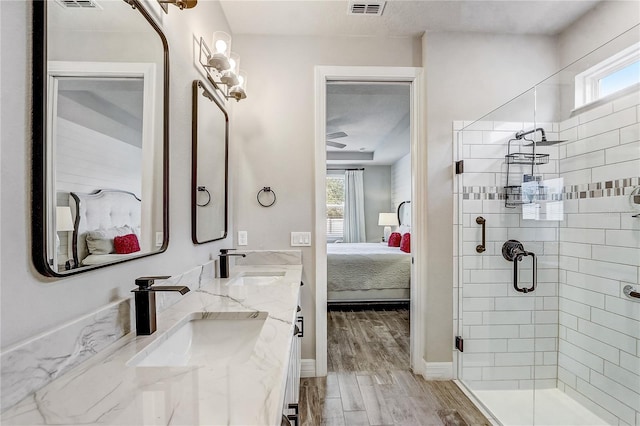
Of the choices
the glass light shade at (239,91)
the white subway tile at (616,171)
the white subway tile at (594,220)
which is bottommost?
the white subway tile at (594,220)

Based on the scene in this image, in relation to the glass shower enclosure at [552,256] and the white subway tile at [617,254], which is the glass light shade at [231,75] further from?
the white subway tile at [617,254]

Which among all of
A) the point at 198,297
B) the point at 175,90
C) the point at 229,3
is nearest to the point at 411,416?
the point at 198,297

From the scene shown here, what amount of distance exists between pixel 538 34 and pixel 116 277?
10.4ft

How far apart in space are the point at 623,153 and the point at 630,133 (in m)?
0.11

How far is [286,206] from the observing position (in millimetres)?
2406

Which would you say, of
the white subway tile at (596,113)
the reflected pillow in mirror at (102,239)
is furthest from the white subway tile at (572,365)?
the reflected pillow in mirror at (102,239)

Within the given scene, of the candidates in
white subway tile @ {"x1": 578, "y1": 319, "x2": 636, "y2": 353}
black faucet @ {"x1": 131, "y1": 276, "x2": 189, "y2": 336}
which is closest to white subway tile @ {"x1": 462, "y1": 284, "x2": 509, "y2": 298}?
white subway tile @ {"x1": 578, "y1": 319, "x2": 636, "y2": 353}

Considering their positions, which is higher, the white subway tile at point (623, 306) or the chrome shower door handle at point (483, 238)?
the chrome shower door handle at point (483, 238)

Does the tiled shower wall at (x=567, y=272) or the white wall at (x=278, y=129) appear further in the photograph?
the white wall at (x=278, y=129)

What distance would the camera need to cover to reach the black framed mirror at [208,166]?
65.2 inches

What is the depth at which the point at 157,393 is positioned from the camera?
26.2 inches

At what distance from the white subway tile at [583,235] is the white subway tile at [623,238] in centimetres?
4

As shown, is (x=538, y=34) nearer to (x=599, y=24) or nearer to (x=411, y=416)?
(x=599, y=24)

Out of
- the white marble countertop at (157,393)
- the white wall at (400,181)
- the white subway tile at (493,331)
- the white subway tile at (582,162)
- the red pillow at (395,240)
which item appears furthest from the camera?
the white wall at (400,181)
